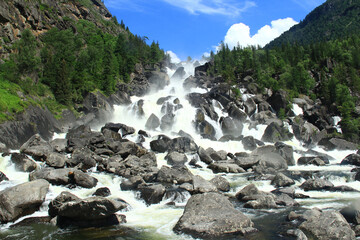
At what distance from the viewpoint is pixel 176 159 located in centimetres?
3272

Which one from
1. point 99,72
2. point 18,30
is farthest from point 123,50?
point 18,30

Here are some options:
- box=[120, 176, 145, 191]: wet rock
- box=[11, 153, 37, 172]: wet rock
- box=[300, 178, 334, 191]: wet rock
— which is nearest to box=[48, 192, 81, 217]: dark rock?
box=[120, 176, 145, 191]: wet rock

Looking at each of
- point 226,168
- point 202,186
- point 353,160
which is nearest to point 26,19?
point 226,168

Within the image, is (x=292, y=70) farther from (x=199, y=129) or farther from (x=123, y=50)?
(x=123, y=50)

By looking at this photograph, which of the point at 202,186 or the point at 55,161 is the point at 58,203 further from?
the point at 55,161

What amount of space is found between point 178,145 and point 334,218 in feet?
89.3

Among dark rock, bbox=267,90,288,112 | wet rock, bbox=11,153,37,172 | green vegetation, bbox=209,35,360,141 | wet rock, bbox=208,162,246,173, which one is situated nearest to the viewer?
wet rock, bbox=11,153,37,172

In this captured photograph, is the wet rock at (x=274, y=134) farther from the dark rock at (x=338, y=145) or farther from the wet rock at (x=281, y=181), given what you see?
the wet rock at (x=281, y=181)

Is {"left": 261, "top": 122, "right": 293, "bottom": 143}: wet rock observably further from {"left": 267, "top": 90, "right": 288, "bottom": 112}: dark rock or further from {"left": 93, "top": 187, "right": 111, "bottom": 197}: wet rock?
{"left": 93, "top": 187, "right": 111, "bottom": 197}: wet rock

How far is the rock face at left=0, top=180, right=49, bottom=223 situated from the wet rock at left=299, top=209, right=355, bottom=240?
46.8 feet

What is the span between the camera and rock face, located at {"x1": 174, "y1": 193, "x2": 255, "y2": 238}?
1221 cm

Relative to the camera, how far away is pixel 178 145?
38094 millimetres

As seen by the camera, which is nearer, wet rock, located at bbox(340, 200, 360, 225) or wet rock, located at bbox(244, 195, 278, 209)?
wet rock, located at bbox(340, 200, 360, 225)

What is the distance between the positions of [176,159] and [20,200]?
20.1 m
